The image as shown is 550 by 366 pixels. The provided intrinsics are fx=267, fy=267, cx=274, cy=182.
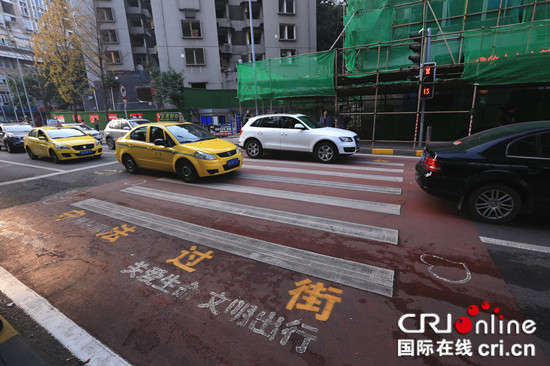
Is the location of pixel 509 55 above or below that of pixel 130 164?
above

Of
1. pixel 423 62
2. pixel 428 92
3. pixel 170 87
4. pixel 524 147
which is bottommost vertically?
pixel 524 147

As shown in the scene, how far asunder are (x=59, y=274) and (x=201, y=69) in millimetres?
32176

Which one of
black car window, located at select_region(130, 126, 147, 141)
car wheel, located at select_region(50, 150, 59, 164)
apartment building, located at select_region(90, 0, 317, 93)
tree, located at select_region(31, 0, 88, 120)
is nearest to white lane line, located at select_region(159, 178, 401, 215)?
black car window, located at select_region(130, 126, 147, 141)

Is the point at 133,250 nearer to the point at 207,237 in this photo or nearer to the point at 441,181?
the point at 207,237

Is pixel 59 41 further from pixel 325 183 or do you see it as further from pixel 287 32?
pixel 325 183

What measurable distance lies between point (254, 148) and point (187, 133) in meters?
3.38

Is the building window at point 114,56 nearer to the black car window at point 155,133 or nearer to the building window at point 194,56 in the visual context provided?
the building window at point 194,56

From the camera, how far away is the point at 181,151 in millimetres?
7480

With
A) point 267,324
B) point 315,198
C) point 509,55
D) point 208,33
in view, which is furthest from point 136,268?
point 208,33

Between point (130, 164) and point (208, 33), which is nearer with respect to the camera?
point (130, 164)

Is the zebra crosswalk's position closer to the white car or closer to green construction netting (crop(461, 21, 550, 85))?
the white car

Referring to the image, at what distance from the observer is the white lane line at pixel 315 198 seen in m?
5.33

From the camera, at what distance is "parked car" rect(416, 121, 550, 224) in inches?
165

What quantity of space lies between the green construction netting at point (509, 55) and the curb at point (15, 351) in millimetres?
13826
